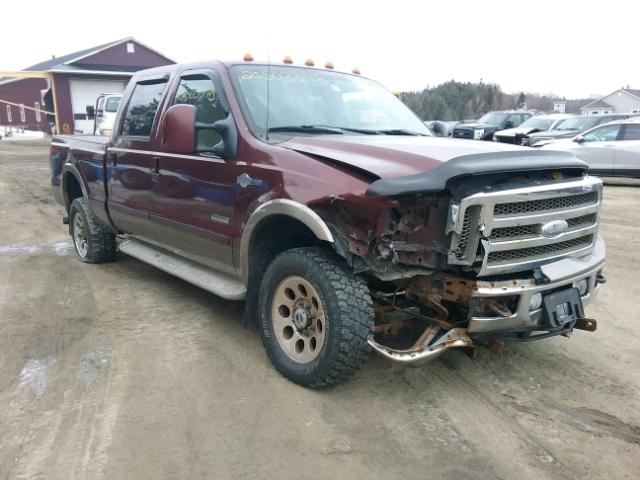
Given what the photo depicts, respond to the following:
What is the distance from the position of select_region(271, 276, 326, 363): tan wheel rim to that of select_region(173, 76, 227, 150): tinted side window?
1.40 meters

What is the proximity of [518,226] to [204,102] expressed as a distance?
8.83 ft

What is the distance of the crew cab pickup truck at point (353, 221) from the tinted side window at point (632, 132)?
11.2m

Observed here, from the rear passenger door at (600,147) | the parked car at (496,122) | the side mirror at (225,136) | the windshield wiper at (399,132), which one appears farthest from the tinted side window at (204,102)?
the parked car at (496,122)

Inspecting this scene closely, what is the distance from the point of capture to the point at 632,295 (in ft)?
18.5

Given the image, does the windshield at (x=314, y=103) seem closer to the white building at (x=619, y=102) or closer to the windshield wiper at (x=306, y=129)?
the windshield wiper at (x=306, y=129)

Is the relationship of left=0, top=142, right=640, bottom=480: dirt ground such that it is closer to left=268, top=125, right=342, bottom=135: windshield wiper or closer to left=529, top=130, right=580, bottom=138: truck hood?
left=268, top=125, right=342, bottom=135: windshield wiper

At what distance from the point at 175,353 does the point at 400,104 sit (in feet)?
9.81

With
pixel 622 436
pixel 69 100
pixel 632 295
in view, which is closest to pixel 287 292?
pixel 622 436

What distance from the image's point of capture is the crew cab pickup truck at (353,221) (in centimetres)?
313

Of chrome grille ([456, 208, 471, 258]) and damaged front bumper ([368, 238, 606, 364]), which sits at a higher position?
chrome grille ([456, 208, 471, 258])

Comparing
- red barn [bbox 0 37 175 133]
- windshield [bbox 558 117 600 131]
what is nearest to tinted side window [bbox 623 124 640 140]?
windshield [bbox 558 117 600 131]

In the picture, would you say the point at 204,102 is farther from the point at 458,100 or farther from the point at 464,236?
the point at 458,100

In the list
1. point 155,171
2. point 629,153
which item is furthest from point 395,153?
point 629,153

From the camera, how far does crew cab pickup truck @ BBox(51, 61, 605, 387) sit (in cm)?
313
